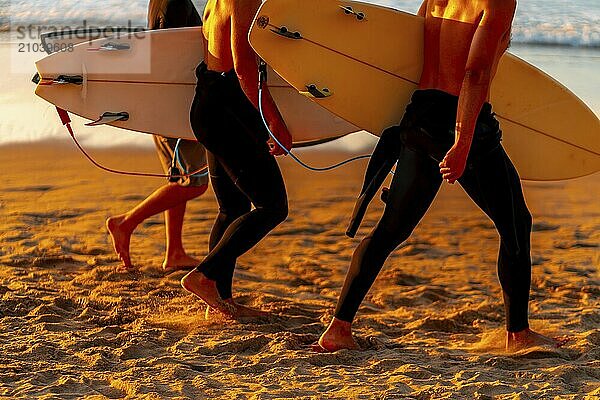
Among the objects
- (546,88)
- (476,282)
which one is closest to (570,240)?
(476,282)

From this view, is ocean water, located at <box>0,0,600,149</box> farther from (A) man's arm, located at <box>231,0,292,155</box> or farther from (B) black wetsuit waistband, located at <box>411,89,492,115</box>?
(B) black wetsuit waistband, located at <box>411,89,492,115</box>

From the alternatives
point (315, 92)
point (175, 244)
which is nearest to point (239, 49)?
point (315, 92)

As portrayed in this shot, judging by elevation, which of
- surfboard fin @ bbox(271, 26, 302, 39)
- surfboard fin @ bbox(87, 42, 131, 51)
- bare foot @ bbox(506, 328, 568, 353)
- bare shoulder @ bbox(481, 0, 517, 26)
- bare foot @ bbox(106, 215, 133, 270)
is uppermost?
bare shoulder @ bbox(481, 0, 517, 26)

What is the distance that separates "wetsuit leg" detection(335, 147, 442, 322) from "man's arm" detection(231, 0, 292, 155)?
2.29ft

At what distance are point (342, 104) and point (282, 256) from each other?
186cm

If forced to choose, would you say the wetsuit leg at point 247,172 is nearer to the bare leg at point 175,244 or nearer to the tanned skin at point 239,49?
the tanned skin at point 239,49

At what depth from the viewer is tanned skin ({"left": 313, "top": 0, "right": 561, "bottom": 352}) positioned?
4121mm

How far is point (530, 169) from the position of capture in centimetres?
501

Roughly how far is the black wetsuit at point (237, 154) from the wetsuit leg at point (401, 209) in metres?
0.56

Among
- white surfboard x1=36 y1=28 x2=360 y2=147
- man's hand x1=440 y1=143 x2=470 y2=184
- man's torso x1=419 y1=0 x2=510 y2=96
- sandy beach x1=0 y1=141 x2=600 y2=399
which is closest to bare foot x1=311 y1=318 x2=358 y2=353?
sandy beach x1=0 y1=141 x2=600 y2=399

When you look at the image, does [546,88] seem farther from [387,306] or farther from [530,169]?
[387,306]

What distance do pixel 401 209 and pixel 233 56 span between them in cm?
103

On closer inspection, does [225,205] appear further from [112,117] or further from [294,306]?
[112,117]

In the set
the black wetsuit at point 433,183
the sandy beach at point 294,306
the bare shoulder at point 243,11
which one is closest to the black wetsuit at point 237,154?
the bare shoulder at point 243,11
